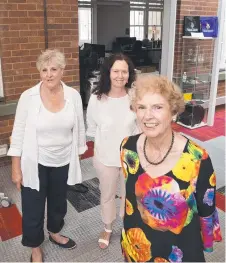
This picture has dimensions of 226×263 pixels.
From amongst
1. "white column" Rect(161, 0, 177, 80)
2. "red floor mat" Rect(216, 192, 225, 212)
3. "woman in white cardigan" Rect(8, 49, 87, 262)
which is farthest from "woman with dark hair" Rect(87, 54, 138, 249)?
"white column" Rect(161, 0, 177, 80)

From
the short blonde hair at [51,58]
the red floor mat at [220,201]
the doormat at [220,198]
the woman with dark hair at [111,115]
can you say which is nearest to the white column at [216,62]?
the doormat at [220,198]

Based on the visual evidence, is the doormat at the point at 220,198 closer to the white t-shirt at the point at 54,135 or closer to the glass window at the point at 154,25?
the white t-shirt at the point at 54,135

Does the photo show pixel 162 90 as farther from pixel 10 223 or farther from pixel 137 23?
pixel 137 23

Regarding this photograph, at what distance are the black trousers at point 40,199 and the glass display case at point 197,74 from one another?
11.5 ft

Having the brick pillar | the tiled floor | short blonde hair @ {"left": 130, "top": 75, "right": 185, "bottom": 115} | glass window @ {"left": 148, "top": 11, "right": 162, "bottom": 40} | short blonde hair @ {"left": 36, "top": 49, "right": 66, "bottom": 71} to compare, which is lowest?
the tiled floor

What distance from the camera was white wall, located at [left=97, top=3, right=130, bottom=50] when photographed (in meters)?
11.4

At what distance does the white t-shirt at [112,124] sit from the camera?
195 cm

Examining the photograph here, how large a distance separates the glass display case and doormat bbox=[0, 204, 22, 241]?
3.31 metres

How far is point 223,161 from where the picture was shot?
3783mm

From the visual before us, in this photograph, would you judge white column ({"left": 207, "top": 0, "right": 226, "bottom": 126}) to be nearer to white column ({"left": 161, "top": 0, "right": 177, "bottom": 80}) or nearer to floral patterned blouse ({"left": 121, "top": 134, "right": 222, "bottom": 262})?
white column ({"left": 161, "top": 0, "right": 177, "bottom": 80})

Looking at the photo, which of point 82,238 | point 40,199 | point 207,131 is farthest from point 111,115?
point 207,131

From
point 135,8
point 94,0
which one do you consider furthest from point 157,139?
point 135,8

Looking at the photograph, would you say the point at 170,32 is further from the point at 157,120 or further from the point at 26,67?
the point at 157,120

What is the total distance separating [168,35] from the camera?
498 cm
